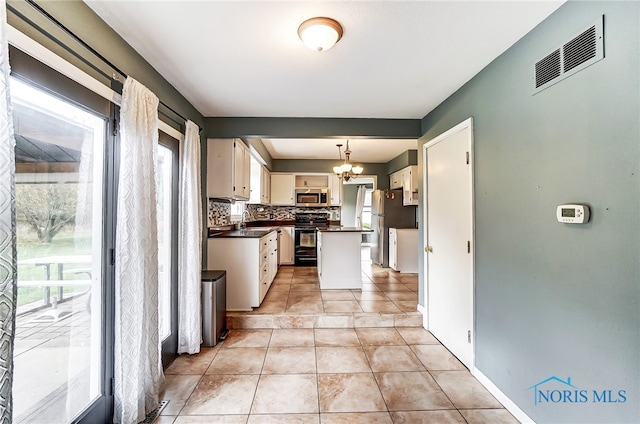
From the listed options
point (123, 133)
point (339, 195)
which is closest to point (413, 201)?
point (339, 195)

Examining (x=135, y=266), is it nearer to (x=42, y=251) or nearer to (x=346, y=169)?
(x=42, y=251)

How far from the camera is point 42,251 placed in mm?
1326

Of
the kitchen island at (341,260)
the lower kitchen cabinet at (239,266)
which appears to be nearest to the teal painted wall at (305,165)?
the kitchen island at (341,260)

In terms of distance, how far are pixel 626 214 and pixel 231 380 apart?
8.79 ft

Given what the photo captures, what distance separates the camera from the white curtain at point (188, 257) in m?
2.55

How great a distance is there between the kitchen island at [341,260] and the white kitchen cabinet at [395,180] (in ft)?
6.49

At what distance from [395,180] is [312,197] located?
6.27 feet

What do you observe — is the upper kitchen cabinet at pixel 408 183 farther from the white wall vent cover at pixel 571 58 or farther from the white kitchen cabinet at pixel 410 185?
the white wall vent cover at pixel 571 58

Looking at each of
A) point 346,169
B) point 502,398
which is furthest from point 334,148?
point 502,398

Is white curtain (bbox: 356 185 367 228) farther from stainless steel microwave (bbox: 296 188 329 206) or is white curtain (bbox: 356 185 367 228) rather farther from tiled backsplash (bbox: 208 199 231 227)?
tiled backsplash (bbox: 208 199 231 227)

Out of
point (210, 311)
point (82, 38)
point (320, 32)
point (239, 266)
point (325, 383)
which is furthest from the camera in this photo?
point (239, 266)

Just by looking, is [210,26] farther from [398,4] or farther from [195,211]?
[195,211]

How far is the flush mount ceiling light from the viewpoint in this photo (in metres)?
1.56

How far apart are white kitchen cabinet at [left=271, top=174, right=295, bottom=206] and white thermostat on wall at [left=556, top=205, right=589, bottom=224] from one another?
516 cm
